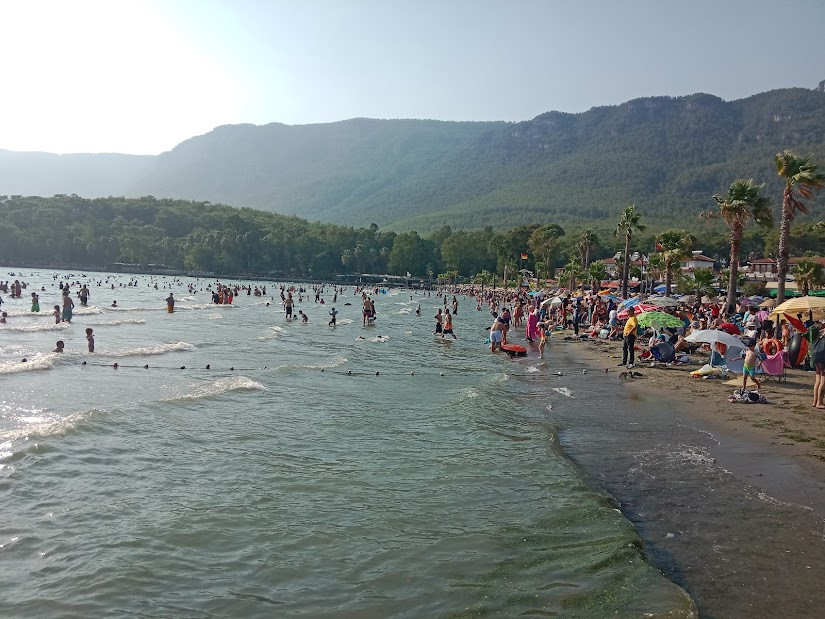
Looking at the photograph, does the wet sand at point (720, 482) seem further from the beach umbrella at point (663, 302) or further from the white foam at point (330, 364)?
the beach umbrella at point (663, 302)

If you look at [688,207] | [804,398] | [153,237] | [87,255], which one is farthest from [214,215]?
[804,398]

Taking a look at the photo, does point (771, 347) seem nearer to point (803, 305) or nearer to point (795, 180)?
point (803, 305)

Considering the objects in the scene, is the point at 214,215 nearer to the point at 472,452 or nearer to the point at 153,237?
the point at 153,237

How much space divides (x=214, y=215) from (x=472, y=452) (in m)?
168

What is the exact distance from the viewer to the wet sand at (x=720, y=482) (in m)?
6.25

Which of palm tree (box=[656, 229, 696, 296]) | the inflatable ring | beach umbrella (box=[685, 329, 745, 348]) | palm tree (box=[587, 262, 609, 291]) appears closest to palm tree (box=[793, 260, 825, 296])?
palm tree (box=[656, 229, 696, 296])

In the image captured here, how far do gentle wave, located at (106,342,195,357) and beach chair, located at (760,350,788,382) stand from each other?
61.2 ft

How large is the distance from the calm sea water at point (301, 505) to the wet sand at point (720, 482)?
425mm

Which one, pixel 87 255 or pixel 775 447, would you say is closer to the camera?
pixel 775 447

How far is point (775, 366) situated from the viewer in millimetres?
17156

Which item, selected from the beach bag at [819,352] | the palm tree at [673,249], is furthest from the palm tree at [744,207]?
the beach bag at [819,352]

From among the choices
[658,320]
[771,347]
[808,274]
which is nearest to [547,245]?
[808,274]

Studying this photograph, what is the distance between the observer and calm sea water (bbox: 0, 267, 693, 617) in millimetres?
6105

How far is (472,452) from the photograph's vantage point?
10977 mm
